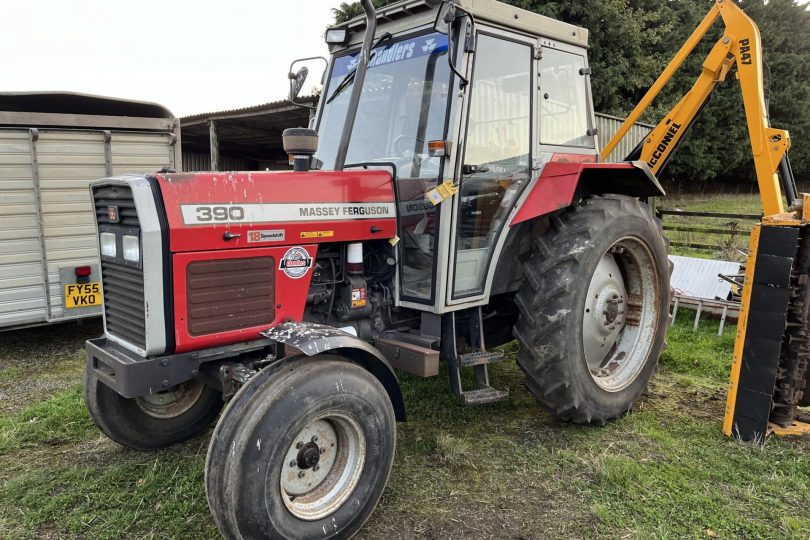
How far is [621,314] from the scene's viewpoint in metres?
3.93

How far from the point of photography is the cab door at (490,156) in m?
3.27

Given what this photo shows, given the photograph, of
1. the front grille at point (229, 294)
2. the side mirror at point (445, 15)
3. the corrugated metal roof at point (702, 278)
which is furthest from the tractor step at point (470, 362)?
the corrugated metal roof at point (702, 278)

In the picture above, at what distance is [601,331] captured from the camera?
→ 3822mm

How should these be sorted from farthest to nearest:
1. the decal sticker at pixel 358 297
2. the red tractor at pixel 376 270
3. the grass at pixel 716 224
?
the grass at pixel 716 224, the decal sticker at pixel 358 297, the red tractor at pixel 376 270

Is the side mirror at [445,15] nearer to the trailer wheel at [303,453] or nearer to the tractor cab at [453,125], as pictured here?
the tractor cab at [453,125]

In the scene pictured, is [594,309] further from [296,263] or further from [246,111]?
[246,111]

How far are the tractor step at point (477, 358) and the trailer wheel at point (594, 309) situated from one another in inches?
6.9

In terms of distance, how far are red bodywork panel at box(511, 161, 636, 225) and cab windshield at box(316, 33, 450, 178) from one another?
70 centimetres

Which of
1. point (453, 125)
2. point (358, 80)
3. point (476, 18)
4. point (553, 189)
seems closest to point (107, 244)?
point (358, 80)

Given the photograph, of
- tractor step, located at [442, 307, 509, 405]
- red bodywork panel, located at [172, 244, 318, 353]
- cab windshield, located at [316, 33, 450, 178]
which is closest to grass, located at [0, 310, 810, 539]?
tractor step, located at [442, 307, 509, 405]

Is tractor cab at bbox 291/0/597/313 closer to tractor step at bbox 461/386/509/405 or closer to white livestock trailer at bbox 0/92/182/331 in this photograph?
tractor step at bbox 461/386/509/405

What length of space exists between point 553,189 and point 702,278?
3702mm

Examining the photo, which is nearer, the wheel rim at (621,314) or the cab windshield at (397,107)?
the cab windshield at (397,107)

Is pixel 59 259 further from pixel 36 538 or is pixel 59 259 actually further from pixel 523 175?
pixel 523 175
